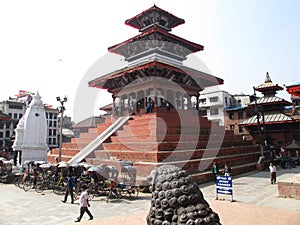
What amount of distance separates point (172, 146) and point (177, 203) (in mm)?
10679

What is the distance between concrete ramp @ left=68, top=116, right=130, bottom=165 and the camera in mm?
16531

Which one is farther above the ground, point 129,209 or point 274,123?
point 274,123

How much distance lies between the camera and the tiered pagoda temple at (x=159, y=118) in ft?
49.2

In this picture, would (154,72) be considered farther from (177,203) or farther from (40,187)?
(177,203)

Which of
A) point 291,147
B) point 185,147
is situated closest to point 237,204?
point 185,147

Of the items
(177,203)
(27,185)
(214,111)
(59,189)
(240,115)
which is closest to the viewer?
(177,203)

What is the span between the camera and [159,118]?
1736cm

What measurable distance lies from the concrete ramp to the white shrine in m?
5.75

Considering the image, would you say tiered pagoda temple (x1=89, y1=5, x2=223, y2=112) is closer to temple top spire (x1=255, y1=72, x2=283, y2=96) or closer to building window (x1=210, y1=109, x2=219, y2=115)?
temple top spire (x1=255, y1=72, x2=283, y2=96)

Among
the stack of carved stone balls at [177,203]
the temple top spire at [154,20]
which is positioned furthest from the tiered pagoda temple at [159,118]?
the stack of carved stone balls at [177,203]

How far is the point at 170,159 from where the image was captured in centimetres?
1397

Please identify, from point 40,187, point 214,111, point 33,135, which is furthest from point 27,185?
point 214,111

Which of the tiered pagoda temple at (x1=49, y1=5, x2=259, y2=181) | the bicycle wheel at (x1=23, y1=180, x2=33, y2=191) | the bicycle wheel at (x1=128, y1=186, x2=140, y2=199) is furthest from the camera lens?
the tiered pagoda temple at (x1=49, y1=5, x2=259, y2=181)

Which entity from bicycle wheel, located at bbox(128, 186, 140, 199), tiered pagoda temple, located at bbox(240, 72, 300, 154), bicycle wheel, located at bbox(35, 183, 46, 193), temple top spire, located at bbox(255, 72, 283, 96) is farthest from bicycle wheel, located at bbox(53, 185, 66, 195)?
temple top spire, located at bbox(255, 72, 283, 96)
